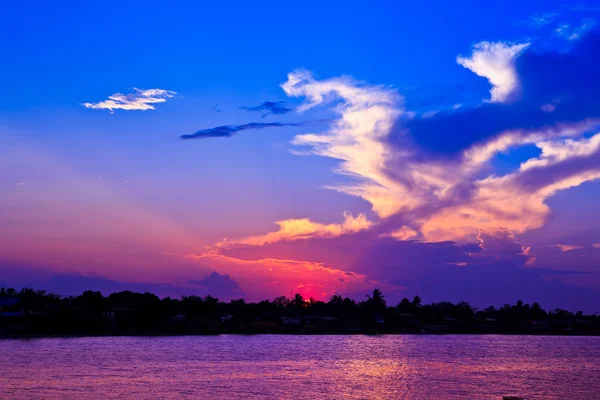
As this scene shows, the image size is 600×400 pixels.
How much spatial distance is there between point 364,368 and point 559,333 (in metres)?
153

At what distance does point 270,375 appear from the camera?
56.9m

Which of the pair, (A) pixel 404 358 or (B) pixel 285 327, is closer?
(A) pixel 404 358

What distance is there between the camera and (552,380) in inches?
2349

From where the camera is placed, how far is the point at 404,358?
84.9 m

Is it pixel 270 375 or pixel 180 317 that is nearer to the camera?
pixel 270 375

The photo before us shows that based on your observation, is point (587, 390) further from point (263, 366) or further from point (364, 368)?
point (263, 366)

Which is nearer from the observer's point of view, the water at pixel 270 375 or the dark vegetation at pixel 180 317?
the water at pixel 270 375

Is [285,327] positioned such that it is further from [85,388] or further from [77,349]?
[85,388]

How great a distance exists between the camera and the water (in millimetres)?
45031

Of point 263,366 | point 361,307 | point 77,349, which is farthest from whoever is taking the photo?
point 361,307

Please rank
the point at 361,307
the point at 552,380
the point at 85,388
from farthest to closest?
1. the point at 361,307
2. the point at 552,380
3. the point at 85,388

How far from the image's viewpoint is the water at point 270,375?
45.0 meters

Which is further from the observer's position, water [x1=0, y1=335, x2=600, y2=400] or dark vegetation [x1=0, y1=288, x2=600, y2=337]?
dark vegetation [x1=0, y1=288, x2=600, y2=337]

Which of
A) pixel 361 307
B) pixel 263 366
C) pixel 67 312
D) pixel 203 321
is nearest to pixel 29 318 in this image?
pixel 67 312
